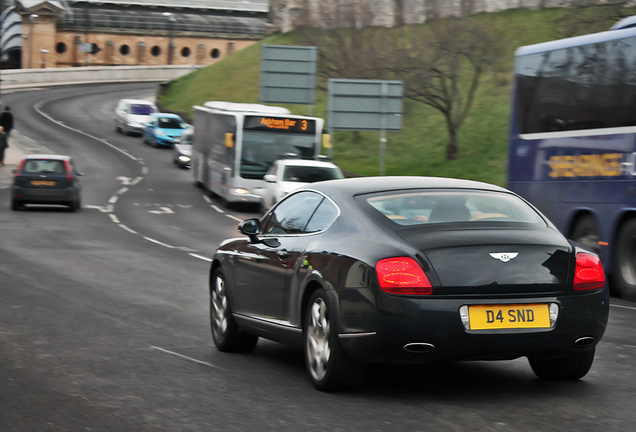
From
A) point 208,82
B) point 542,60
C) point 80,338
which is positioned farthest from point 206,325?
point 208,82

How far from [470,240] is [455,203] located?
2.16 feet

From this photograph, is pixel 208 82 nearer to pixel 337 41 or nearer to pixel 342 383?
pixel 337 41

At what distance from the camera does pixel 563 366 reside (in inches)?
287

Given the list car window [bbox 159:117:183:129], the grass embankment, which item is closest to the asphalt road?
the grass embankment

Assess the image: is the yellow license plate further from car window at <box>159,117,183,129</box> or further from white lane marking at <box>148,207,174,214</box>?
car window at <box>159,117,183,129</box>

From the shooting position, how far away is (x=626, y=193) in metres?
13.9

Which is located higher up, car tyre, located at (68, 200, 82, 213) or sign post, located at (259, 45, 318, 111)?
sign post, located at (259, 45, 318, 111)

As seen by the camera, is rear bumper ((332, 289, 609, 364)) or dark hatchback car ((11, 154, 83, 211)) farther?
dark hatchback car ((11, 154, 83, 211))

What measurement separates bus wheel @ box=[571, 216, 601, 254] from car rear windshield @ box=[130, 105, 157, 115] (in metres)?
47.7

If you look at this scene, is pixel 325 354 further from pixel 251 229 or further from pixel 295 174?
pixel 295 174

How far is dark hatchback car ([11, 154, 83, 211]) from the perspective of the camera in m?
28.1

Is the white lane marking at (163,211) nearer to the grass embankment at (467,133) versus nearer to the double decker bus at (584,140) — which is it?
the grass embankment at (467,133)

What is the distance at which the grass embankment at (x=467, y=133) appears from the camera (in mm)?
42312

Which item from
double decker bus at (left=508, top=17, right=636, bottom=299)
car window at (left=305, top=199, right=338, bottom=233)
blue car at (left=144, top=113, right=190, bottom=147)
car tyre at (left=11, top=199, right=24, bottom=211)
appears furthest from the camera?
blue car at (left=144, top=113, right=190, bottom=147)
